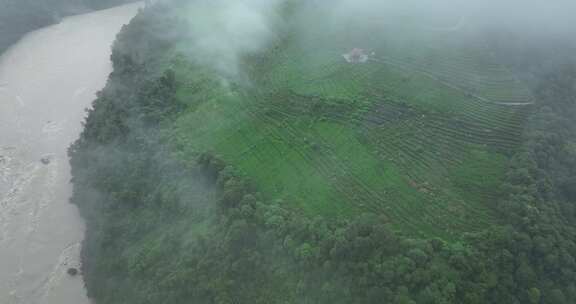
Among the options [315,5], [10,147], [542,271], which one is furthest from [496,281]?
[10,147]

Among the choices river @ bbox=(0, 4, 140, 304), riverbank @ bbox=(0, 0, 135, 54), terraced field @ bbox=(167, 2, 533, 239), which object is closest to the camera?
terraced field @ bbox=(167, 2, 533, 239)

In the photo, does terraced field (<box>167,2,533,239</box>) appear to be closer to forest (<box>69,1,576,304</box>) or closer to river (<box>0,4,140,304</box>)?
forest (<box>69,1,576,304</box>)

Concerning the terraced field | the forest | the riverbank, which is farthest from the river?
the terraced field

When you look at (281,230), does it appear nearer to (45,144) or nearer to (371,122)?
(371,122)

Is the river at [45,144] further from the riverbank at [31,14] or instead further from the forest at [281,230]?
the forest at [281,230]

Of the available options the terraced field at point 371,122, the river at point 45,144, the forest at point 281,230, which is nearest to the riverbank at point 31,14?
the river at point 45,144
